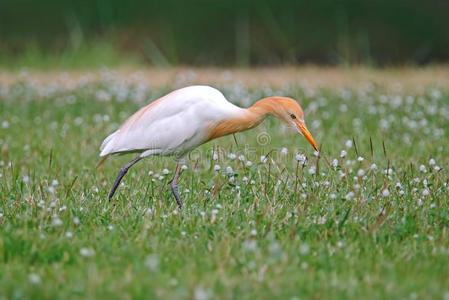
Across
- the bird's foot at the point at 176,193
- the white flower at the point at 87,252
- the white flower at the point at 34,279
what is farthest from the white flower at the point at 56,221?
the bird's foot at the point at 176,193

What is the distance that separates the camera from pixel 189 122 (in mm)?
5621

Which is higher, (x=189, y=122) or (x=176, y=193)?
(x=189, y=122)

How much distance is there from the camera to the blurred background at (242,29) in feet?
50.7

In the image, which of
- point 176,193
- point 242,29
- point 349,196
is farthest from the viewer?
point 242,29

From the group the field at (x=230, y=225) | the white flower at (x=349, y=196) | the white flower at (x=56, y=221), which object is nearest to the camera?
the field at (x=230, y=225)

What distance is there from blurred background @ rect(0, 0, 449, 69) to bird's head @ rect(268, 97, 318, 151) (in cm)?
866

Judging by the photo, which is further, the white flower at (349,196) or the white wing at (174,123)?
the white wing at (174,123)

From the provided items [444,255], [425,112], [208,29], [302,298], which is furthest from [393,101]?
[208,29]

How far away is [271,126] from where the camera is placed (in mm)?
8602

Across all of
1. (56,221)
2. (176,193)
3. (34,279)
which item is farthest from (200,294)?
(176,193)

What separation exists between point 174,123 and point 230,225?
1059mm

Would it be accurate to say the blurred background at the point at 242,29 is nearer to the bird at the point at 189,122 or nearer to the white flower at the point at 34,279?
the bird at the point at 189,122

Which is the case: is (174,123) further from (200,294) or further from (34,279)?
(200,294)

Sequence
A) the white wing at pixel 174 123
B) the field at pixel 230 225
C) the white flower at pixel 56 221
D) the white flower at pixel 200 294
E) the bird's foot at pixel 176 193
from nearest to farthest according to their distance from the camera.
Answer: the white flower at pixel 200 294 → the field at pixel 230 225 → the white flower at pixel 56 221 → the bird's foot at pixel 176 193 → the white wing at pixel 174 123
